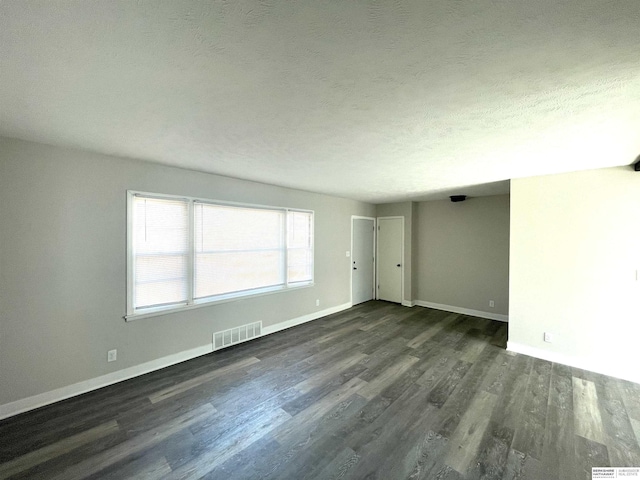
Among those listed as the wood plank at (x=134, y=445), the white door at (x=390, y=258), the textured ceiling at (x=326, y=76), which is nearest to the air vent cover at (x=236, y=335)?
the wood plank at (x=134, y=445)

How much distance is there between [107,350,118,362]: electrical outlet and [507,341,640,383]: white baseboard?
16.2ft

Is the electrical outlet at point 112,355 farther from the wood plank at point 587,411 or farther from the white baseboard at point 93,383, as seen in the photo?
the wood plank at point 587,411

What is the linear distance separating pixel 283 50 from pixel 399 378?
315 centimetres

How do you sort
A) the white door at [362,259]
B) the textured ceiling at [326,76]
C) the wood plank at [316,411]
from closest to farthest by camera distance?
the textured ceiling at [326,76], the wood plank at [316,411], the white door at [362,259]

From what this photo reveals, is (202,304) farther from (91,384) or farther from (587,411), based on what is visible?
(587,411)

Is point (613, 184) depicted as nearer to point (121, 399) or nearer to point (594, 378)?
point (594, 378)

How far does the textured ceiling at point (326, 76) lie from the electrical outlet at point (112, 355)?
2.09 m

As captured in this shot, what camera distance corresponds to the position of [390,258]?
6379 mm

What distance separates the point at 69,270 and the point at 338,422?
9.52 feet

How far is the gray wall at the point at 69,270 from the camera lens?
228 centimetres

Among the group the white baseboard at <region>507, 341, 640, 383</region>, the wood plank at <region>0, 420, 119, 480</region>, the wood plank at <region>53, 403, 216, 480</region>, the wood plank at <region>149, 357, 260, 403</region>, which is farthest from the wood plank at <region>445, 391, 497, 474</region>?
the wood plank at <region>0, 420, 119, 480</region>

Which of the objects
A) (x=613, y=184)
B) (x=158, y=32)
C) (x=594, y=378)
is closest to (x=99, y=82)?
(x=158, y=32)

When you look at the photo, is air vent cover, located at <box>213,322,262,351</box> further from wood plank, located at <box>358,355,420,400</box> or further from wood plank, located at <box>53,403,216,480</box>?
wood plank, located at <box>358,355,420,400</box>

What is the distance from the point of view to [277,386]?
2.74 meters
